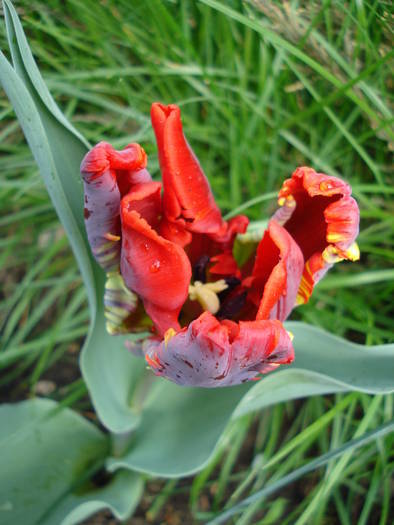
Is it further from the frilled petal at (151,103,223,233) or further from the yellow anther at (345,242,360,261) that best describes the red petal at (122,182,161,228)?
the yellow anther at (345,242,360,261)

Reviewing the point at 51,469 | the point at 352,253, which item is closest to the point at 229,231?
the point at 352,253

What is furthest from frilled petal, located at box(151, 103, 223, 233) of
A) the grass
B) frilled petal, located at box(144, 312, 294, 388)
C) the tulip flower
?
the grass

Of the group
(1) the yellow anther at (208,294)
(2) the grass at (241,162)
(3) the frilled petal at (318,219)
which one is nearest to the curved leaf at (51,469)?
(2) the grass at (241,162)

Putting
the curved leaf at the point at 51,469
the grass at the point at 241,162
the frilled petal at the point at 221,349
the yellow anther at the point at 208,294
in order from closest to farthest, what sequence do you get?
the frilled petal at the point at 221,349
the yellow anther at the point at 208,294
the curved leaf at the point at 51,469
the grass at the point at 241,162

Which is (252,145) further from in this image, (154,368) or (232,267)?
(154,368)

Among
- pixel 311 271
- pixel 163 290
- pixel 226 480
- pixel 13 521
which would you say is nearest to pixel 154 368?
pixel 163 290

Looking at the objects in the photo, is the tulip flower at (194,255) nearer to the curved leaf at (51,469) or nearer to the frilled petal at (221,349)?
the frilled petal at (221,349)
